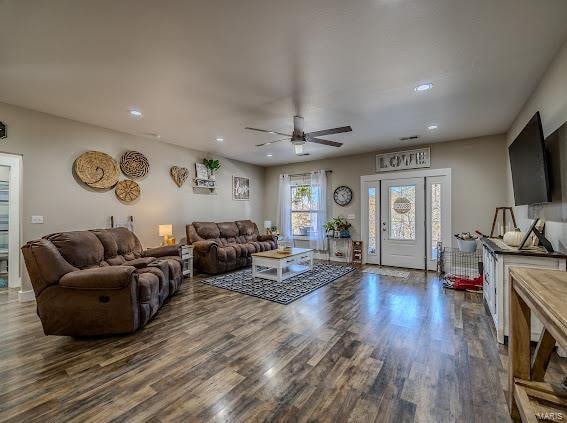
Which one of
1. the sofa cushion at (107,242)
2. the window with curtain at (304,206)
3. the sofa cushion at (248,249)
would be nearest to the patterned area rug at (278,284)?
the sofa cushion at (248,249)

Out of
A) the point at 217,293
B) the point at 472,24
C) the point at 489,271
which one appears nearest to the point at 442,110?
the point at 472,24

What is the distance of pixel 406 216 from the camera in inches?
222

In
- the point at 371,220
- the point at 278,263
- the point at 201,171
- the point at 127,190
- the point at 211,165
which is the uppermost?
the point at 211,165

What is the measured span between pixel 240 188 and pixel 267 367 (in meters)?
5.55

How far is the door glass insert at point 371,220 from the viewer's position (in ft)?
20.0

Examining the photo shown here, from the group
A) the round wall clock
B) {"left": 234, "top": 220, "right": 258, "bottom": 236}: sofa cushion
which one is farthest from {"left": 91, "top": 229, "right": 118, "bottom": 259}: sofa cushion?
the round wall clock

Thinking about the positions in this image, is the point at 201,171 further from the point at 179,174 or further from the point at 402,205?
the point at 402,205

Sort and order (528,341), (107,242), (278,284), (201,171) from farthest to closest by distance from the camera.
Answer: (201,171) → (278,284) → (107,242) → (528,341)

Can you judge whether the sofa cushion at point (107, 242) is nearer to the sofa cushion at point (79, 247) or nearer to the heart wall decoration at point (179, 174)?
the sofa cushion at point (79, 247)

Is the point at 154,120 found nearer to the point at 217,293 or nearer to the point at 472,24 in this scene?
the point at 217,293

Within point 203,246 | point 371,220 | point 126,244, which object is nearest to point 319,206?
point 371,220

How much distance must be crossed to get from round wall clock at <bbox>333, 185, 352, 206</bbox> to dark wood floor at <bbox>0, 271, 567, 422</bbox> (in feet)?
11.6

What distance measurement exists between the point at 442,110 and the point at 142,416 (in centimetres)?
455

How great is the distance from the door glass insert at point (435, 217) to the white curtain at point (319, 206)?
2462 mm
